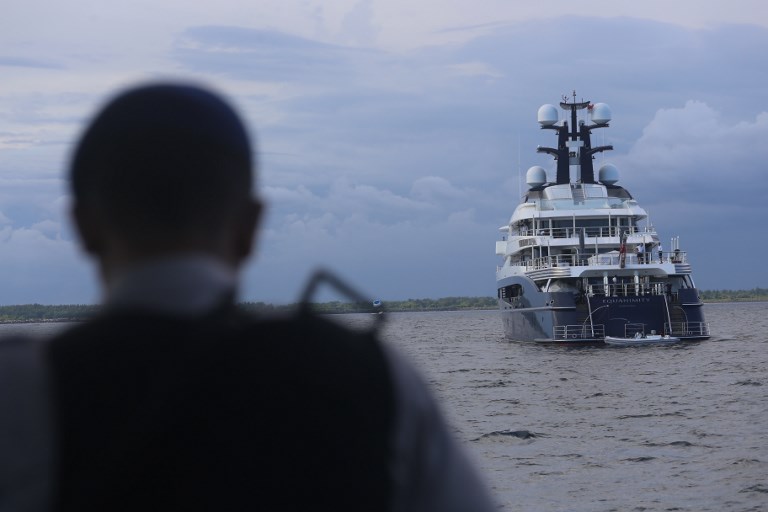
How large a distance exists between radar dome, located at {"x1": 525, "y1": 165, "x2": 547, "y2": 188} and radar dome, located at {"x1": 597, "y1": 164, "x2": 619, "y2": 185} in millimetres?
3399

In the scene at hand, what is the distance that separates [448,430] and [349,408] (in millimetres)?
195

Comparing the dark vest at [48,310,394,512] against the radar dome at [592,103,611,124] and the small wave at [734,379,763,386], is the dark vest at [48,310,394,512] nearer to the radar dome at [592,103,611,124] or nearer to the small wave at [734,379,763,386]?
the small wave at [734,379,763,386]

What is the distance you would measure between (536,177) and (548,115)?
4.55 meters

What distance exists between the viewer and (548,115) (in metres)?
61.3

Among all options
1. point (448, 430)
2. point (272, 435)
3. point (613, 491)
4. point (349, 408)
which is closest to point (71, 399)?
point (272, 435)

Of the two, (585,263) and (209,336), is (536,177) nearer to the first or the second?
(585,263)

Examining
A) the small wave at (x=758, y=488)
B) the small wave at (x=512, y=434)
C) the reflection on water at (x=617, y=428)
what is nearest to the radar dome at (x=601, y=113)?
the reflection on water at (x=617, y=428)

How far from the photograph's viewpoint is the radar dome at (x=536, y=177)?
5838 cm

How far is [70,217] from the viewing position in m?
1.89

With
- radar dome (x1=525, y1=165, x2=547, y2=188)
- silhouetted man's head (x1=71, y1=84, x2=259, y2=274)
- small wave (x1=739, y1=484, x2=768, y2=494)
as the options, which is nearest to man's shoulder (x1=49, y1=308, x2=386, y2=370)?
silhouetted man's head (x1=71, y1=84, x2=259, y2=274)

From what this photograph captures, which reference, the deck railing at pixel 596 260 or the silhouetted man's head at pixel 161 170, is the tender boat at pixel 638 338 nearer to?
the deck railing at pixel 596 260

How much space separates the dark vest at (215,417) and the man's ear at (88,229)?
0.21 meters

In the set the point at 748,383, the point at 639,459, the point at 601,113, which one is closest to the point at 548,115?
the point at 601,113

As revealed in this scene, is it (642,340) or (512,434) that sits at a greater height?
(642,340)
